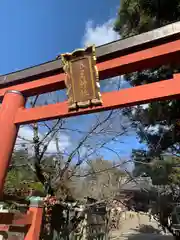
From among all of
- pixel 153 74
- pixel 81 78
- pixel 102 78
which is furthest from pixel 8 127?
pixel 153 74

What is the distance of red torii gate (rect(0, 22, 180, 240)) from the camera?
2.36 metres

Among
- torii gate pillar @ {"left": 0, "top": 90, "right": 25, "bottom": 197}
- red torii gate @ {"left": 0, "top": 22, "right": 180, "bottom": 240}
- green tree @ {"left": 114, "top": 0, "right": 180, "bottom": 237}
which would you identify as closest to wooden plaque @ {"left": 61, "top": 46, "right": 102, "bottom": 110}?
red torii gate @ {"left": 0, "top": 22, "right": 180, "bottom": 240}

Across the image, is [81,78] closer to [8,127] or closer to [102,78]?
[102,78]

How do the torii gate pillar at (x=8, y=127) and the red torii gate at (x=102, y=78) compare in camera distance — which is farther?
the torii gate pillar at (x=8, y=127)

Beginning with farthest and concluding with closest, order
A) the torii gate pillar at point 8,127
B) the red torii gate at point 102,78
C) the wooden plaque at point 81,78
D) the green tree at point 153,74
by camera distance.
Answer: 1. the green tree at point 153,74
2. the torii gate pillar at point 8,127
3. the wooden plaque at point 81,78
4. the red torii gate at point 102,78

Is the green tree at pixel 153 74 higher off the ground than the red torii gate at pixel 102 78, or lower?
higher

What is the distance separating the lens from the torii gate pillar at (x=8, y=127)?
272 cm

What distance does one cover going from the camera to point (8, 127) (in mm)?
2857

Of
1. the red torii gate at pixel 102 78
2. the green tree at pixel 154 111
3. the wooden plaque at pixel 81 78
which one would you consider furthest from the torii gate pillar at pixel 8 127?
the green tree at pixel 154 111

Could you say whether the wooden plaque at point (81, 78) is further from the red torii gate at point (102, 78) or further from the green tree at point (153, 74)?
the green tree at point (153, 74)

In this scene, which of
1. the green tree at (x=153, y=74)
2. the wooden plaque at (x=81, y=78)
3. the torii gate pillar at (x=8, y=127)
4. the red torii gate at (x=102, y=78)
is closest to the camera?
the red torii gate at (x=102, y=78)

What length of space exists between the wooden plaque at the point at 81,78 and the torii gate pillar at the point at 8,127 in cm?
75

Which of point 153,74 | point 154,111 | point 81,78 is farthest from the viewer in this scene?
point 154,111

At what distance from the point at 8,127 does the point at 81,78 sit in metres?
1.06
